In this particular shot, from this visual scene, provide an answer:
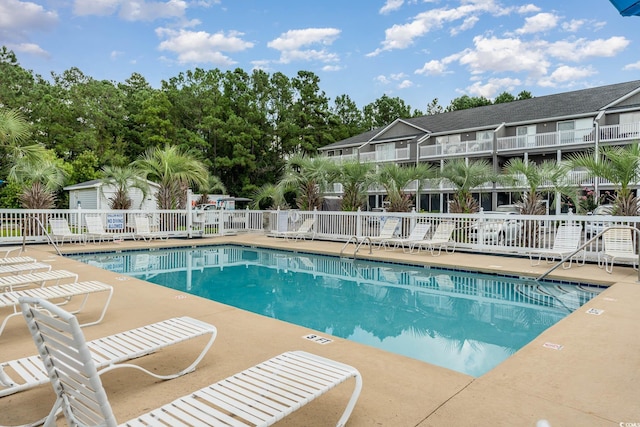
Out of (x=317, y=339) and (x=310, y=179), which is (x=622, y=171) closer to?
(x=317, y=339)

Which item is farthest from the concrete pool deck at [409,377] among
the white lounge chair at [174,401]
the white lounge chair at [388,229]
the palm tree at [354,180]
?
the palm tree at [354,180]

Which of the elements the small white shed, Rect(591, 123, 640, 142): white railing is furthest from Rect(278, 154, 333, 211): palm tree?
Rect(591, 123, 640, 142): white railing

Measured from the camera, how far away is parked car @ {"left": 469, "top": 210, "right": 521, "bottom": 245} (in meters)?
10.9

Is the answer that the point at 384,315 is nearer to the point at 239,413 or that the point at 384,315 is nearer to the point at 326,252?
the point at 239,413

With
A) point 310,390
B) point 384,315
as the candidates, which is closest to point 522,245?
point 384,315

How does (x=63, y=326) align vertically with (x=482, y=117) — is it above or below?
below

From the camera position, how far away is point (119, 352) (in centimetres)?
290

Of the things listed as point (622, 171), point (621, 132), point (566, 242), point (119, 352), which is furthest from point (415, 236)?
point (621, 132)

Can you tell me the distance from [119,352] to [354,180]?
40.5 ft

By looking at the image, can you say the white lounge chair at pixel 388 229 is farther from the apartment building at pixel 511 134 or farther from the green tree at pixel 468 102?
the green tree at pixel 468 102

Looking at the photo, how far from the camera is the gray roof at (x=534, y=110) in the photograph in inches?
1029

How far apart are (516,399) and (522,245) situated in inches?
346

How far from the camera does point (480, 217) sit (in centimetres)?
1105

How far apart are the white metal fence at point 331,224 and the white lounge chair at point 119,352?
892 cm
